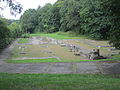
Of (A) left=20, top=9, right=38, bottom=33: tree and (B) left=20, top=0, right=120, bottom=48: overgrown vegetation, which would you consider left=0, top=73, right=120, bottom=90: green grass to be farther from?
(A) left=20, top=9, right=38, bottom=33: tree

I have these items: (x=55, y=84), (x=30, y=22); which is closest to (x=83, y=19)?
(x=55, y=84)

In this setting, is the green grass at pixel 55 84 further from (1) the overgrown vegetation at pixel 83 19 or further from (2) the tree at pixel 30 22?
(2) the tree at pixel 30 22

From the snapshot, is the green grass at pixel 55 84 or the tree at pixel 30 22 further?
the tree at pixel 30 22

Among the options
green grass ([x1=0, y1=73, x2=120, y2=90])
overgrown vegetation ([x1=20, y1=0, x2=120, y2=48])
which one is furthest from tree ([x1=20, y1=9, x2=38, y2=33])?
green grass ([x1=0, y1=73, x2=120, y2=90])

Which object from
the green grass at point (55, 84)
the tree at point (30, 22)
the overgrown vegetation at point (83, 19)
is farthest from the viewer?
the tree at point (30, 22)

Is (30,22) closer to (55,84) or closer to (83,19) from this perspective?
(83,19)

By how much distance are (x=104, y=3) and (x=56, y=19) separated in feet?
224

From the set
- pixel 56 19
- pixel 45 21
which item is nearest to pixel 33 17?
pixel 45 21

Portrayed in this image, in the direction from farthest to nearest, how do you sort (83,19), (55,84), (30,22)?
(30,22) < (83,19) < (55,84)

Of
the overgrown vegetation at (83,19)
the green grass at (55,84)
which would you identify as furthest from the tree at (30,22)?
the green grass at (55,84)

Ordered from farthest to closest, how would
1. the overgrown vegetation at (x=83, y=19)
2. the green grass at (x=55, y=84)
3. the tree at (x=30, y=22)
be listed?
the tree at (x=30, y=22) < the overgrown vegetation at (x=83, y=19) < the green grass at (x=55, y=84)

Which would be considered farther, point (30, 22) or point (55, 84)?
point (30, 22)

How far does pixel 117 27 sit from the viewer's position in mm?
12250

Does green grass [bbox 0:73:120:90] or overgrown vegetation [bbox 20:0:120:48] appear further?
overgrown vegetation [bbox 20:0:120:48]
